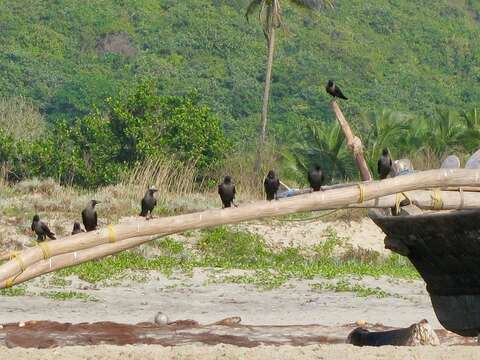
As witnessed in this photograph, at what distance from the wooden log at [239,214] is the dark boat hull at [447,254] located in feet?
3.66

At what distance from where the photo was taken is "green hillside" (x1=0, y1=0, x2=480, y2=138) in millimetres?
56438

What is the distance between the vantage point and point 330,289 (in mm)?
18984

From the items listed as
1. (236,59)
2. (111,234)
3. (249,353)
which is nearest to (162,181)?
(249,353)

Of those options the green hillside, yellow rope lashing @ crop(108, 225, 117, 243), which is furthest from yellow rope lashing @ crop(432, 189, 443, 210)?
the green hillside

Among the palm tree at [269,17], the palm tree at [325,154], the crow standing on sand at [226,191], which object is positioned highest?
the palm tree at [269,17]

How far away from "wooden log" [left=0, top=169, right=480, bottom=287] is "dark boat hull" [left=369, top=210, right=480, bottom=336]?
1.12m

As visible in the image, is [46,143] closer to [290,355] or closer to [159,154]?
[159,154]

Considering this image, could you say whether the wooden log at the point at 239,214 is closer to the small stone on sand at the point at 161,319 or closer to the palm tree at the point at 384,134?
the small stone on sand at the point at 161,319

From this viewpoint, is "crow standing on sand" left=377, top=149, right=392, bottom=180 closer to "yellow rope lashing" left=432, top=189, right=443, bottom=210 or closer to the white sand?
"yellow rope lashing" left=432, top=189, right=443, bottom=210

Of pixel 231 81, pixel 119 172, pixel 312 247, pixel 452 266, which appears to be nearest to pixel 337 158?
pixel 312 247

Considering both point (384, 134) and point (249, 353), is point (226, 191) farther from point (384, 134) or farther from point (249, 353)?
point (384, 134)

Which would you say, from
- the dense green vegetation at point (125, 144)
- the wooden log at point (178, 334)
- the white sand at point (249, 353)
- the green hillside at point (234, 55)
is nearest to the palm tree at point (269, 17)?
the dense green vegetation at point (125, 144)

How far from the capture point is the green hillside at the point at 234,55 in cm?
5644

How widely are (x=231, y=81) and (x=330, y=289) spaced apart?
4096 cm
